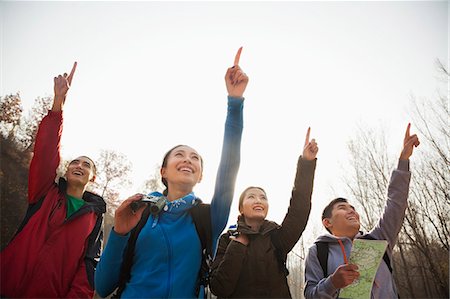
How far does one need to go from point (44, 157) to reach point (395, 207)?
3457 mm

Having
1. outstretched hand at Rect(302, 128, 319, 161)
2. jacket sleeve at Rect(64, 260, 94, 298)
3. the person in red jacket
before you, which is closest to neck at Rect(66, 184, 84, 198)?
the person in red jacket

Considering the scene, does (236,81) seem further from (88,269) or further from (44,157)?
(88,269)

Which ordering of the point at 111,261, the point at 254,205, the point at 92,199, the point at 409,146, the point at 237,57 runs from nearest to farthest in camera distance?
the point at 111,261, the point at 237,57, the point at 254,205, the point at 409,146, the point at 92,199

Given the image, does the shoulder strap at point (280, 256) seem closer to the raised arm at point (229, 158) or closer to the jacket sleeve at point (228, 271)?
the jacket sleeve at point (228, 271)

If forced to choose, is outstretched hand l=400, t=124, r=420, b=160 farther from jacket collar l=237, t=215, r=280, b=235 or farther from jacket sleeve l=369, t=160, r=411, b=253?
jacket collar l=237, t=215, r=280, b=235

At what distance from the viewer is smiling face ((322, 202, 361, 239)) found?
9.92 feet

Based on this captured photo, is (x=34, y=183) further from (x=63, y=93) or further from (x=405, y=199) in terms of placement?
(x=405, y=199)

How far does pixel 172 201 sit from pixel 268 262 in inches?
37.8

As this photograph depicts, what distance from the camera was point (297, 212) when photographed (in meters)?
2.61

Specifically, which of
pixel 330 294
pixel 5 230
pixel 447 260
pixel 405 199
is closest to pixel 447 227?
pixel 447 260

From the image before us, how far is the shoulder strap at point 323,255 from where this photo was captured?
2807 millimetres

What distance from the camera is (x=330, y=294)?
2.52m

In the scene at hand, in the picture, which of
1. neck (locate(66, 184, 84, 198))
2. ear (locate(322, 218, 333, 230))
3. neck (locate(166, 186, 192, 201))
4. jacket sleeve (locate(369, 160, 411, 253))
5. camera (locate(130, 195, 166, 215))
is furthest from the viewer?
ear (locate(322, 218, 333, 230))

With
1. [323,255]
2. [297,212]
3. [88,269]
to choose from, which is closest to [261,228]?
[297,212]
